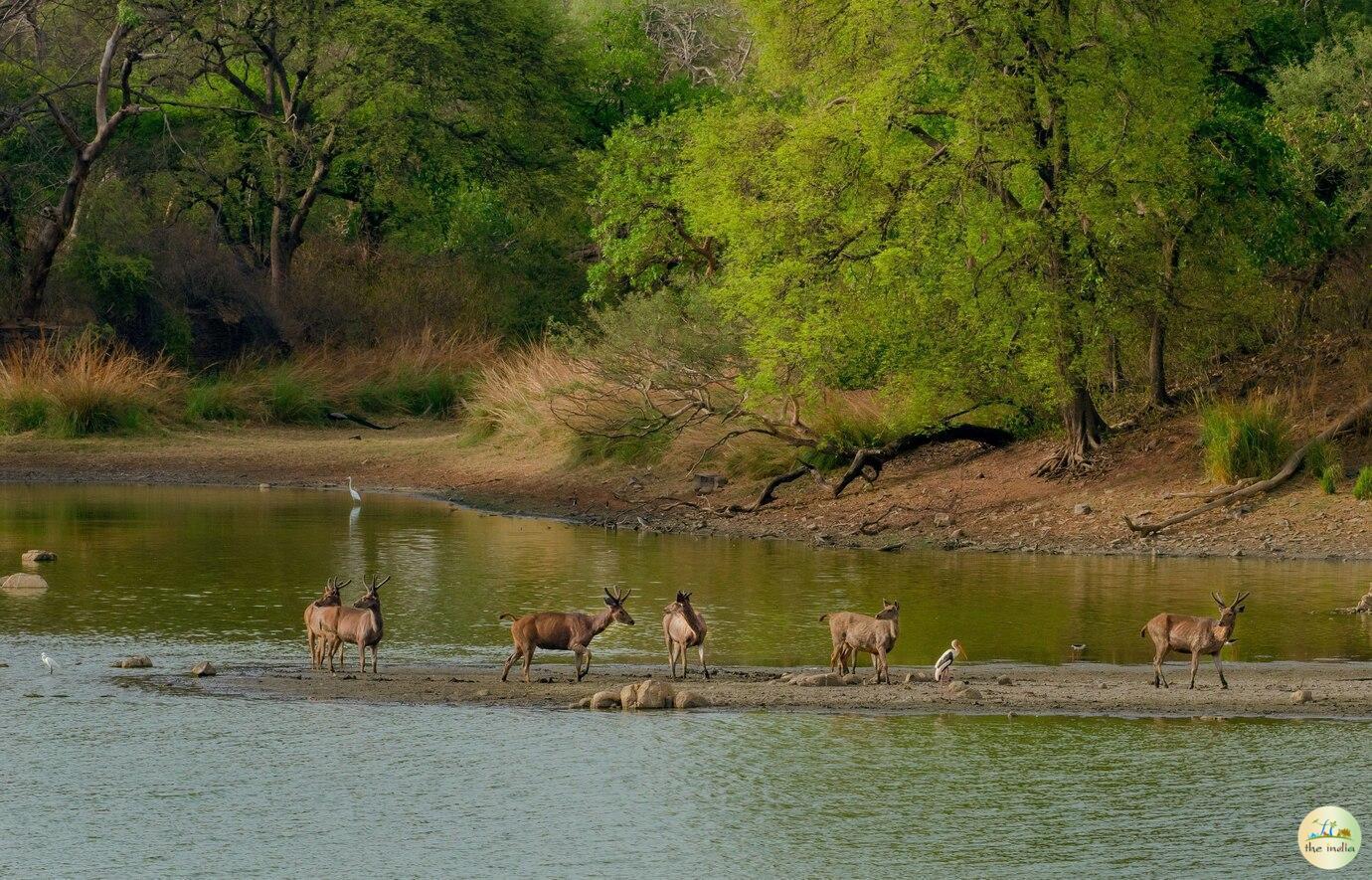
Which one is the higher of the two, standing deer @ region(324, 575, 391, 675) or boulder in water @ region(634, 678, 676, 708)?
standing deer @ region(324, 575, 391, 675)

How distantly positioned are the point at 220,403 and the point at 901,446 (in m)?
16.3

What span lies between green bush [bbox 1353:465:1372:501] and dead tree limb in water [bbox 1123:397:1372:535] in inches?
38.4

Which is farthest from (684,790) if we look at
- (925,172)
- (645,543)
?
(925,172)

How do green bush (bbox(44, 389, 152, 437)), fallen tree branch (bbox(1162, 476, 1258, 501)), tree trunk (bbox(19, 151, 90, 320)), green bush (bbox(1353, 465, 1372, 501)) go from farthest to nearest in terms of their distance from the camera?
1. tree trunk (bbox(19, 151, 90, 320))
2. green bush (bbox(44, 389, 152, 437))
3. fallen tree branch (bbox(1162, 476, 1258, 501))
4. green bush (bbox(1353, 465, 1372, 501))

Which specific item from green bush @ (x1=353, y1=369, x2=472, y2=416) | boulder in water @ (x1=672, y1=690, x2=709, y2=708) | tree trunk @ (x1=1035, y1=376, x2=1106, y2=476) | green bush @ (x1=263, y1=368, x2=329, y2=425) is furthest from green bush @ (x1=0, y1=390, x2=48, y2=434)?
boulder in water @ (x1=672, y1=690, x2=709, y2=708)

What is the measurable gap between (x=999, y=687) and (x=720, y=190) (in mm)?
14615

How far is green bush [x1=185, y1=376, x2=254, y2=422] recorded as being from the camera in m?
35.9

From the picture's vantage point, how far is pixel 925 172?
24.2 meters

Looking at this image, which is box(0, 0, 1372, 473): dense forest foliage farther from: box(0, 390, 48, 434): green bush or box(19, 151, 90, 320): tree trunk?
box(0, 390, 48, 434): green bush

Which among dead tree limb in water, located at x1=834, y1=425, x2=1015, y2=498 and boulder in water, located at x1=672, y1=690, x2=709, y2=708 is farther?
dead tree limb in water, located at x1=834, y1=425, x2=1015, y2=498

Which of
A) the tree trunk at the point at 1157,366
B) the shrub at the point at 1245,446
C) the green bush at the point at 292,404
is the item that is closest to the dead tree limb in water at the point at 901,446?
the tree trunk at the point at 1157,366

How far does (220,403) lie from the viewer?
119 feet

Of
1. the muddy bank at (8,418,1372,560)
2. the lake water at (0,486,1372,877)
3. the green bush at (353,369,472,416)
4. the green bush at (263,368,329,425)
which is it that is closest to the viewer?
the lake water at (0,486,1372,877)

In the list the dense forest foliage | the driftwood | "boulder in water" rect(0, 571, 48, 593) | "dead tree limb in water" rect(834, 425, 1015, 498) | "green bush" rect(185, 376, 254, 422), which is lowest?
"boulder in water" rect(0, 571, 48, 593)
